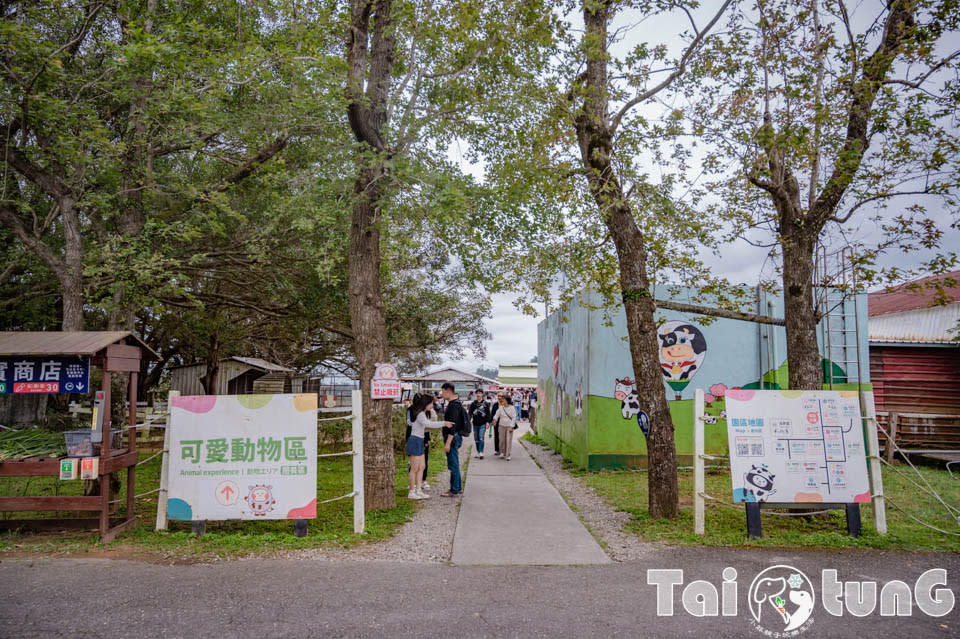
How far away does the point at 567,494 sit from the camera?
9.93m

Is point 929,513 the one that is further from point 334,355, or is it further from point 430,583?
point 334,355

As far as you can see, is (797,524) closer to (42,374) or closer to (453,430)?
A: (453,430)

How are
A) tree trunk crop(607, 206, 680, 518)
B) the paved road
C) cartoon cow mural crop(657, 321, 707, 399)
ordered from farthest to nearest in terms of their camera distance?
cartoon cow mural crop(657, 321, 707, 399)
tree trunk crop(607, 206, 680, 518)
the paved road

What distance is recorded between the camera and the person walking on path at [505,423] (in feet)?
48.0

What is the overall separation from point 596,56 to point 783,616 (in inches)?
251

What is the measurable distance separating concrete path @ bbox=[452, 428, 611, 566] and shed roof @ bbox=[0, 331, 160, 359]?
4.16m

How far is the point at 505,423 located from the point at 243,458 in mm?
8578

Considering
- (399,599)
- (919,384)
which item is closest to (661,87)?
(399,599)

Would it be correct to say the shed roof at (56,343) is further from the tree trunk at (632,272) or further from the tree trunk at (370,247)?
the tree trunk at (632,272)

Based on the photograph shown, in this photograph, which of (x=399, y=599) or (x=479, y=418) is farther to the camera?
(x=479, y=418)

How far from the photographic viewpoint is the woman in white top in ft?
29.4

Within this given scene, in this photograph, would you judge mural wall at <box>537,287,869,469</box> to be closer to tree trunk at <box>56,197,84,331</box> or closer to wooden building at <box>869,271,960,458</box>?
wooden building at <box>869,271,960,458</box>

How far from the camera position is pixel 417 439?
8.95 m

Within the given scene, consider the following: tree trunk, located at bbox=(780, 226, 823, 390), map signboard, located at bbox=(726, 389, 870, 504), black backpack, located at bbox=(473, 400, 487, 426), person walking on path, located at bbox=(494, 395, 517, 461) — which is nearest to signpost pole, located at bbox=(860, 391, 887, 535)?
map signboard, located at bbox=(726, 389, 870, 504)
